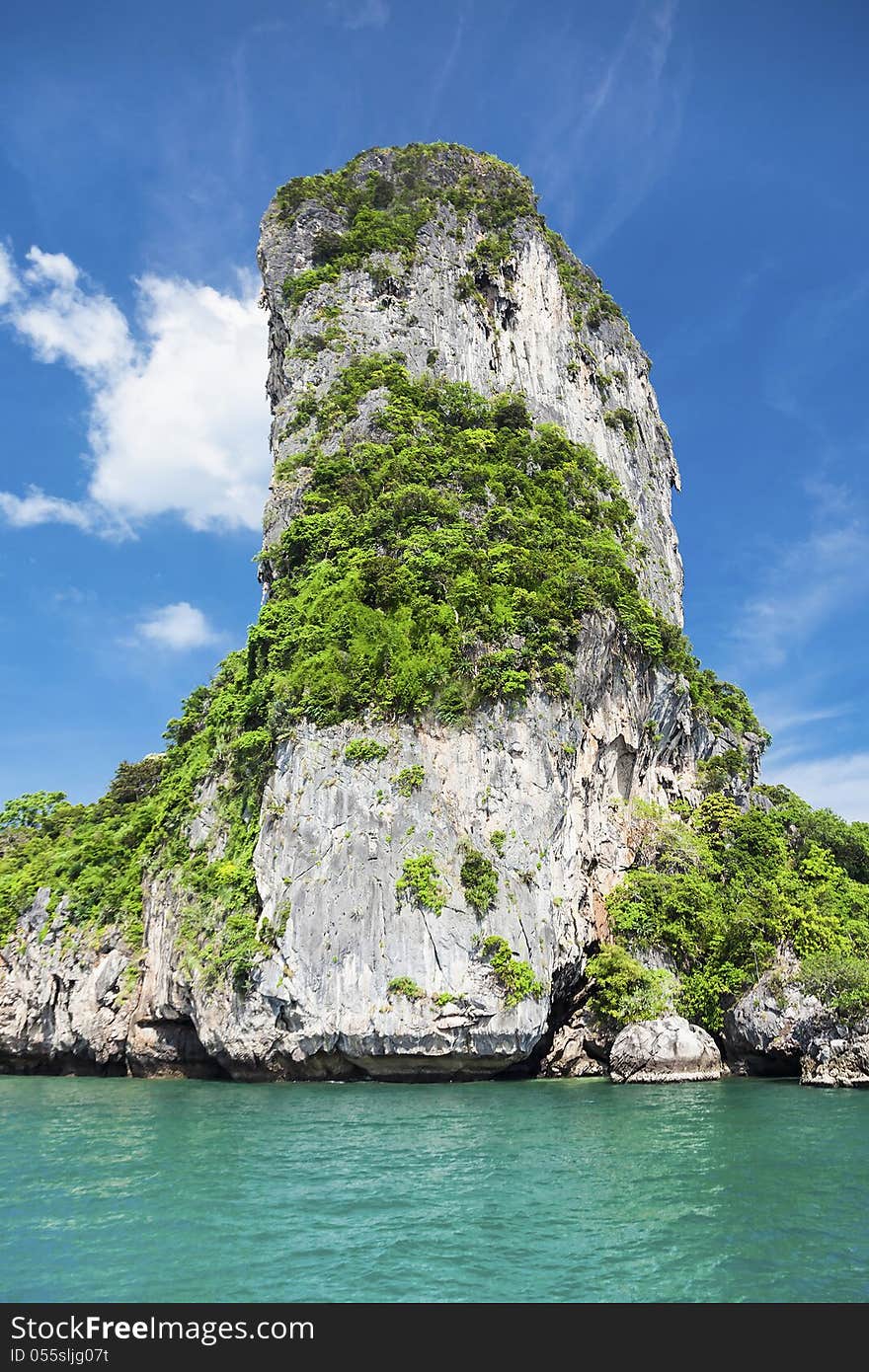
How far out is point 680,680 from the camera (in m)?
38.0

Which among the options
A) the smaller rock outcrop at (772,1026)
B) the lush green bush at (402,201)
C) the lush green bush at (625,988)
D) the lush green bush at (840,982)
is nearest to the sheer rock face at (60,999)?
the lush green bush at (625,988)

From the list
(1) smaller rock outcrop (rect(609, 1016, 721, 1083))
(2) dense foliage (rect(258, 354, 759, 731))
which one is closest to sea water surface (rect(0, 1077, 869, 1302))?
(1) smaller rock outcrop (rect(609, 1016, 721, 1083))

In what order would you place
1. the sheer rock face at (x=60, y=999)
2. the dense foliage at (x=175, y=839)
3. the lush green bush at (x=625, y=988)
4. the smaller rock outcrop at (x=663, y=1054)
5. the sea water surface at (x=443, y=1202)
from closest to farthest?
the sea water surface at (x=443, y=1202)
the smaller rock outcrop at (x=663, y=1054)
the lush green bush at (x=625, y=988)
the dense foliage at (x=175, y=839)
the sheer rock face at (x=60, y=999)

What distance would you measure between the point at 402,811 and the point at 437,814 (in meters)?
1.21

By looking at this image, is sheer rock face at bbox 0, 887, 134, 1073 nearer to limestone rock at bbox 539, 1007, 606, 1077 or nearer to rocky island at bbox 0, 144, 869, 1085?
rocky island at bbox 0, 144, 869, 1085

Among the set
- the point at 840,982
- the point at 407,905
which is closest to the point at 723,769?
the point at 840,982

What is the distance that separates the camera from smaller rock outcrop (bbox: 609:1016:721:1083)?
25.2 meters

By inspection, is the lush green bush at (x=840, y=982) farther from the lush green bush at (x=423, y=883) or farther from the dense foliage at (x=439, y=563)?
the dense foliage at (x=439, y=563)

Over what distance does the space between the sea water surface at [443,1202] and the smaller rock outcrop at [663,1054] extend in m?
4.72

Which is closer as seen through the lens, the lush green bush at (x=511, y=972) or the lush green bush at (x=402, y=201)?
the lush green bush at (x=511, y=972)

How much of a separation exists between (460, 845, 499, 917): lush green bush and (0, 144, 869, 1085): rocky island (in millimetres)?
98

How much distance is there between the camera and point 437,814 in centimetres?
2750

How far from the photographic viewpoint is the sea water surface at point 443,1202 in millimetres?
8773
